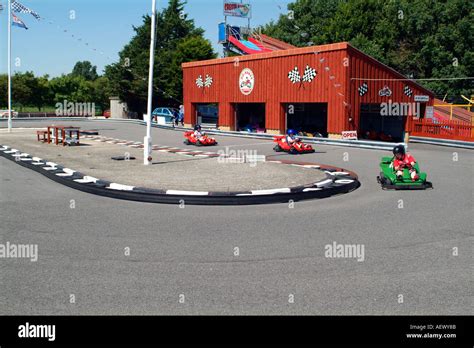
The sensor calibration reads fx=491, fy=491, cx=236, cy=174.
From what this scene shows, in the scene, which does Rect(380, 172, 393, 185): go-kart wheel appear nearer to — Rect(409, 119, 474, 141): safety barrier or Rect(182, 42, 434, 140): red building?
Rect(182, 42, 434, 140): red building

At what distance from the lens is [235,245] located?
21.6 feet

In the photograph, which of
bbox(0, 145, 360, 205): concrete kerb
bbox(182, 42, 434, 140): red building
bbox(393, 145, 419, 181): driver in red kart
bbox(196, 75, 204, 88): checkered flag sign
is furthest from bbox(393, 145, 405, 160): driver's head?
bbox(196, 75, 204, 88): checkered flag sign

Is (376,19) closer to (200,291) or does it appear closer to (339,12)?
(339,12)

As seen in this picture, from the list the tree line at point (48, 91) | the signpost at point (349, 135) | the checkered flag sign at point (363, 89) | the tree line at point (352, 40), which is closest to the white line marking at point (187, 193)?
the signpost at point (349, 135)

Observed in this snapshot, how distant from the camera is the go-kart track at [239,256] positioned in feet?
15.1

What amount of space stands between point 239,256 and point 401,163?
6784 mm

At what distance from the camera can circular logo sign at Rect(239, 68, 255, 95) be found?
32406 millimetres

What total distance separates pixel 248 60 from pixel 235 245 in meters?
27.3

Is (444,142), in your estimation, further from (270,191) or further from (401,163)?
(270,191)

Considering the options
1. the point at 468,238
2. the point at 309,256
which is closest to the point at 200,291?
the point at 309,256

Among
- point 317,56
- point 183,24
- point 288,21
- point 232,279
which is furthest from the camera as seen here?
point 288,21

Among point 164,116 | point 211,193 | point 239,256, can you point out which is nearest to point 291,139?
point 211,193

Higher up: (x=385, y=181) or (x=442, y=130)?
(x=442, y=130)

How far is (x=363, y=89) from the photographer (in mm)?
26922
